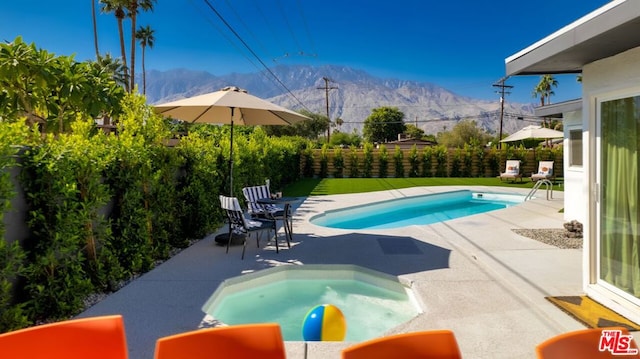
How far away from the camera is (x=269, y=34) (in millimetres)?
28000

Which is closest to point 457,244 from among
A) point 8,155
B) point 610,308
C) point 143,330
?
point 610,308

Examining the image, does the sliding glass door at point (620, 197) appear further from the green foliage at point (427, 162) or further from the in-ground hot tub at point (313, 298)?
the green foliage at point (427, 162)

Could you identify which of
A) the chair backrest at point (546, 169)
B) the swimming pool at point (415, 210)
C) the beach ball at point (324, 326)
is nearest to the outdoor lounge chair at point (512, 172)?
the chair backrest at point (546, 169)

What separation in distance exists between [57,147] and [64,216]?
0.68 metres

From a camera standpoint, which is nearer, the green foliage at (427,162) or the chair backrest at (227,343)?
the chair backrest at (227,343)

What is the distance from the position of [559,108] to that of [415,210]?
633 cm

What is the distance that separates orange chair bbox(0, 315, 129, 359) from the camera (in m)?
1.65

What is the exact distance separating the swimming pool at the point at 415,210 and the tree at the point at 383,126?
69.5 metres

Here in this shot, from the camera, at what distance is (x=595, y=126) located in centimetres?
452

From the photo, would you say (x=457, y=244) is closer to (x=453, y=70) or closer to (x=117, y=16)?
(x=117, y=16)

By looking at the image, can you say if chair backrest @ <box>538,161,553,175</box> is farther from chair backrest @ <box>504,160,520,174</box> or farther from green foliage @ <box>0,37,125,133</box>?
green foliage @ <box>0,37,125,133</box>

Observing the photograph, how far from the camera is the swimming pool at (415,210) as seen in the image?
11703mm

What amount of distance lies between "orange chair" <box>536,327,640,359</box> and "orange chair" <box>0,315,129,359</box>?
68.1 inches

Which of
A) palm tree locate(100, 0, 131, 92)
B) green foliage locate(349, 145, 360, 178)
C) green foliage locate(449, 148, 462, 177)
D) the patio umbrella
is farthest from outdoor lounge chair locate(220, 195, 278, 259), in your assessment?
palm tree locate(100, 0, 131, 92)
